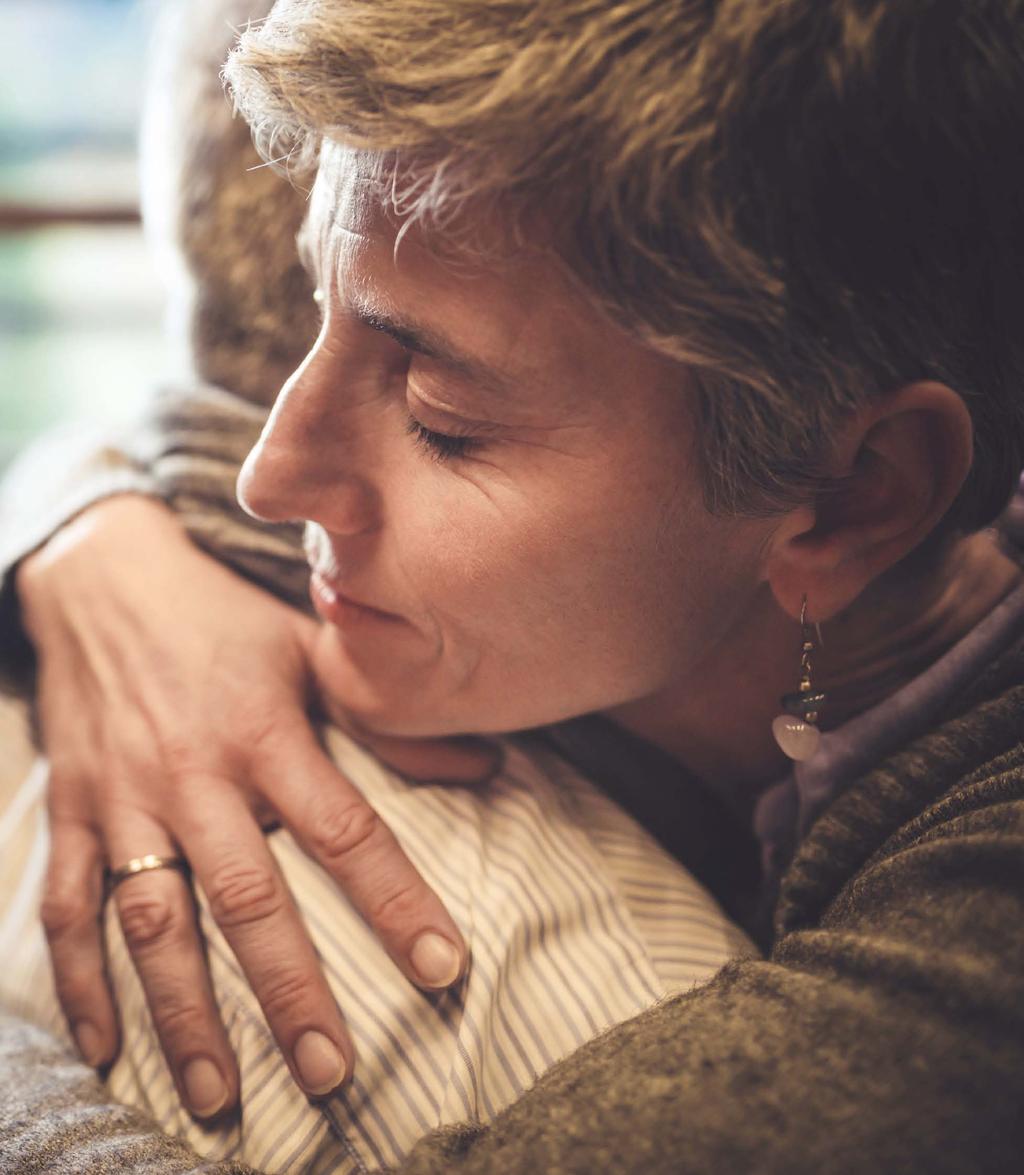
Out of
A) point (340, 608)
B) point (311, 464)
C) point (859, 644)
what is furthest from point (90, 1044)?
point (859, 644)

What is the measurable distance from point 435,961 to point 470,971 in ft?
0.10

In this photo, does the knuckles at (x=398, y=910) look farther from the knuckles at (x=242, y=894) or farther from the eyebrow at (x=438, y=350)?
the eyebrow at (x=438, y=350)

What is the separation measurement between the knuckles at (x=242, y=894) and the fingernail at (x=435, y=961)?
0.43ft

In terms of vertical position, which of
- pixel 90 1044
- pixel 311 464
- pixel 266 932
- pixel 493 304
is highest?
pixel 493 304

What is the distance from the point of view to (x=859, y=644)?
3.10 ft

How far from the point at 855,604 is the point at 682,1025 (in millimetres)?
417

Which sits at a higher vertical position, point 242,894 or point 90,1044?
point 242,894

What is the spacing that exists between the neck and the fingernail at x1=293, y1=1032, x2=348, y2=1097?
46cm

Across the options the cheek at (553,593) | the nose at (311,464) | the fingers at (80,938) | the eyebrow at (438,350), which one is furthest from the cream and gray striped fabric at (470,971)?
the eyebrow at (438,350)

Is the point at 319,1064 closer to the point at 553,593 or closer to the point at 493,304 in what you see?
the point at 553,593

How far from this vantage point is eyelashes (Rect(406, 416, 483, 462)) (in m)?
0.77

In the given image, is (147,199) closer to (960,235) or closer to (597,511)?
(597,511)

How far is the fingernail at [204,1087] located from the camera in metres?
0.79

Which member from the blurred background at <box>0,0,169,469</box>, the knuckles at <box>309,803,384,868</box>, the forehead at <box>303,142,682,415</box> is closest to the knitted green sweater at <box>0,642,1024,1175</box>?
the knuckles at <box>309,803,384,868</box>
